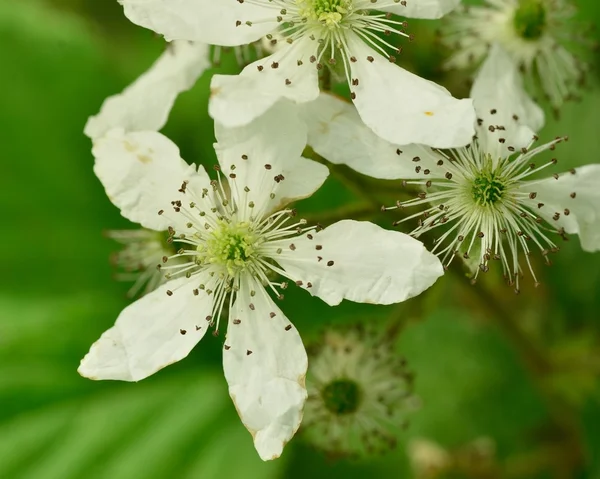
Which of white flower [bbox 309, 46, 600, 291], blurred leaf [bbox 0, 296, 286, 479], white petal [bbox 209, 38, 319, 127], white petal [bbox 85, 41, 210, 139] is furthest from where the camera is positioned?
blurred leaf [bbox 0, 296, 286, 479]

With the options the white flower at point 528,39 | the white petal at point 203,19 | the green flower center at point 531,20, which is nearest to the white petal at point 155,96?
the white petal at point 203,19

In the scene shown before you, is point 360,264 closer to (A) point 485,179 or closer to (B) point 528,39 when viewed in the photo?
(A) point 485,179

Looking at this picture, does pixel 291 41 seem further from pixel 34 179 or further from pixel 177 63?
pixel 34 179

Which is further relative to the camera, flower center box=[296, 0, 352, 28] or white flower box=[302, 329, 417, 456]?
white flower box=[302, 329, 417, 456]

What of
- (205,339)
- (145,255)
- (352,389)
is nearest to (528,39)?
(352,389)

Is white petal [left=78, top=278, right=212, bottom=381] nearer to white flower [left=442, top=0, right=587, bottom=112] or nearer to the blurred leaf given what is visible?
the blurred leaf

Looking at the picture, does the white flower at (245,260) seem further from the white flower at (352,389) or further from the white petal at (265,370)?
the white flower at (352,389)

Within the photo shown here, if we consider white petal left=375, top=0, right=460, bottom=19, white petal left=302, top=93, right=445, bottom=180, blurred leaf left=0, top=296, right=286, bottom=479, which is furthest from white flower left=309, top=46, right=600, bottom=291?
blurred leaf left=0, top=296, right=286, bottom=479

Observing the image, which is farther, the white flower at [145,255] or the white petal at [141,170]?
the white flower at [145,255]

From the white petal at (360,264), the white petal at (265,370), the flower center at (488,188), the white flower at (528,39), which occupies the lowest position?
the white petal at (265,370)

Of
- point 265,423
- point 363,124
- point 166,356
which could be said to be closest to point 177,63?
point 363,124
